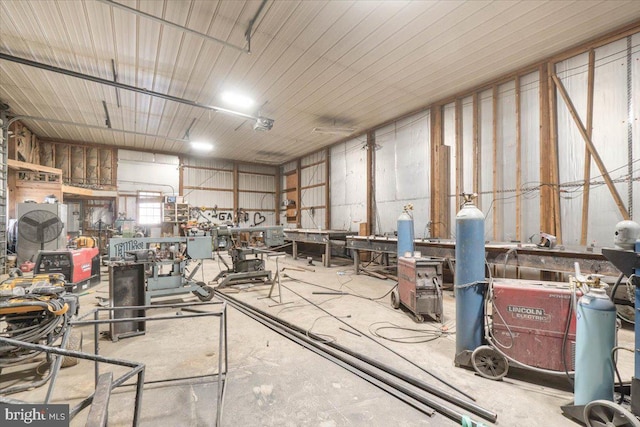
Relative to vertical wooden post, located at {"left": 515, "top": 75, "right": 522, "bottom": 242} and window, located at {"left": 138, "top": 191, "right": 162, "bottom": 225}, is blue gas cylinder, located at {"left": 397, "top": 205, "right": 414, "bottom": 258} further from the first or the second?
window, located at {"left": 138, "top": 191, "right": 162, "bottom": 225}

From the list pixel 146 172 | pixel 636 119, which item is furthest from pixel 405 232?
pixel 146 172

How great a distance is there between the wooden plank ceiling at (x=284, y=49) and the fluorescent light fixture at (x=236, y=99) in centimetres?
19

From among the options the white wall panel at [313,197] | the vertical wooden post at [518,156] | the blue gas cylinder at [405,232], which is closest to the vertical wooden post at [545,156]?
the vertical wooden post at [518,156]

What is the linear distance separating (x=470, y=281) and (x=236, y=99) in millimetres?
5806

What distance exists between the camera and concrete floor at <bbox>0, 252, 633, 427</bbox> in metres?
1.77

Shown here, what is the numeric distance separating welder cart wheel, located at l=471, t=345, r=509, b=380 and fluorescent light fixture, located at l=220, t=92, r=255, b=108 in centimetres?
607

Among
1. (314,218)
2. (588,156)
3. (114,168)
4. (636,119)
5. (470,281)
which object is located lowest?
(470,281)

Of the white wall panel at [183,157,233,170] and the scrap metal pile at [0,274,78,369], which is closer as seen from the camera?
the scrap metal pile at [0,274,78,369]

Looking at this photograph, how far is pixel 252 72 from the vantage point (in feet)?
16.5

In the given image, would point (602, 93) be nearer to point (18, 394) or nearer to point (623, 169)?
point (623, 169)

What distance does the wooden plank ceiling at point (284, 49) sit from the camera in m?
3.50

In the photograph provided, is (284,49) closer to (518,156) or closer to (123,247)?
(123,247)

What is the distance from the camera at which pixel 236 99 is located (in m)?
6.08

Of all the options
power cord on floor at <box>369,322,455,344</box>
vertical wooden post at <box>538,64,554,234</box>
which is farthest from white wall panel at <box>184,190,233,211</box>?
vertical wooden post at <box>538,64,554,234</box>
